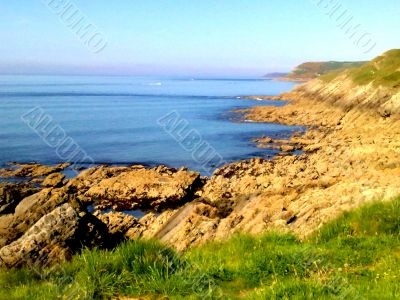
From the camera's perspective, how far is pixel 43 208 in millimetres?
18344

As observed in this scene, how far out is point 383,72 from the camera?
292 ft

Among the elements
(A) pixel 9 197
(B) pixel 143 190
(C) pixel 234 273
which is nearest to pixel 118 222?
(B) pixel 143 190

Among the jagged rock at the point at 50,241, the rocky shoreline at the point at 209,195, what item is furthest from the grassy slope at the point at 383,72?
the jagged rock at the point at 50,241

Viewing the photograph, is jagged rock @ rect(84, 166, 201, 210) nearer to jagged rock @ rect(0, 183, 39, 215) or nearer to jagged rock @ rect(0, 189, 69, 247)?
jagged rock @ rect(0, 183, 39, 215)

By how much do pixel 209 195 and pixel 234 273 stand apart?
24.9 meters

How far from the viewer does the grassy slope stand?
7412cm

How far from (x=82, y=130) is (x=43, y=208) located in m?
56.0

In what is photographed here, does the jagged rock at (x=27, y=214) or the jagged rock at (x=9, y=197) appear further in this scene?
the jagged rock at (x=9, y=197)

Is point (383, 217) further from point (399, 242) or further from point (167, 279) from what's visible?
point (167, 279)

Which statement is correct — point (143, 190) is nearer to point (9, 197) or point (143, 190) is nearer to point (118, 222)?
point (118, 222)

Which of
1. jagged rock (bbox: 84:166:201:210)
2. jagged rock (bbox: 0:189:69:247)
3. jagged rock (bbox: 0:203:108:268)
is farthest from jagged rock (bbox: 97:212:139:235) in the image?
jagged rock (bbox: 0:203:108:268)

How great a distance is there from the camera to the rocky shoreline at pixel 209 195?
1108 centimetres

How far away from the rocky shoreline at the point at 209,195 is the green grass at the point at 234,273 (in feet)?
6.19

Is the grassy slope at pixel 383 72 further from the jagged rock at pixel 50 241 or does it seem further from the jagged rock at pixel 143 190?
the jagged rock at pixel 50 241
